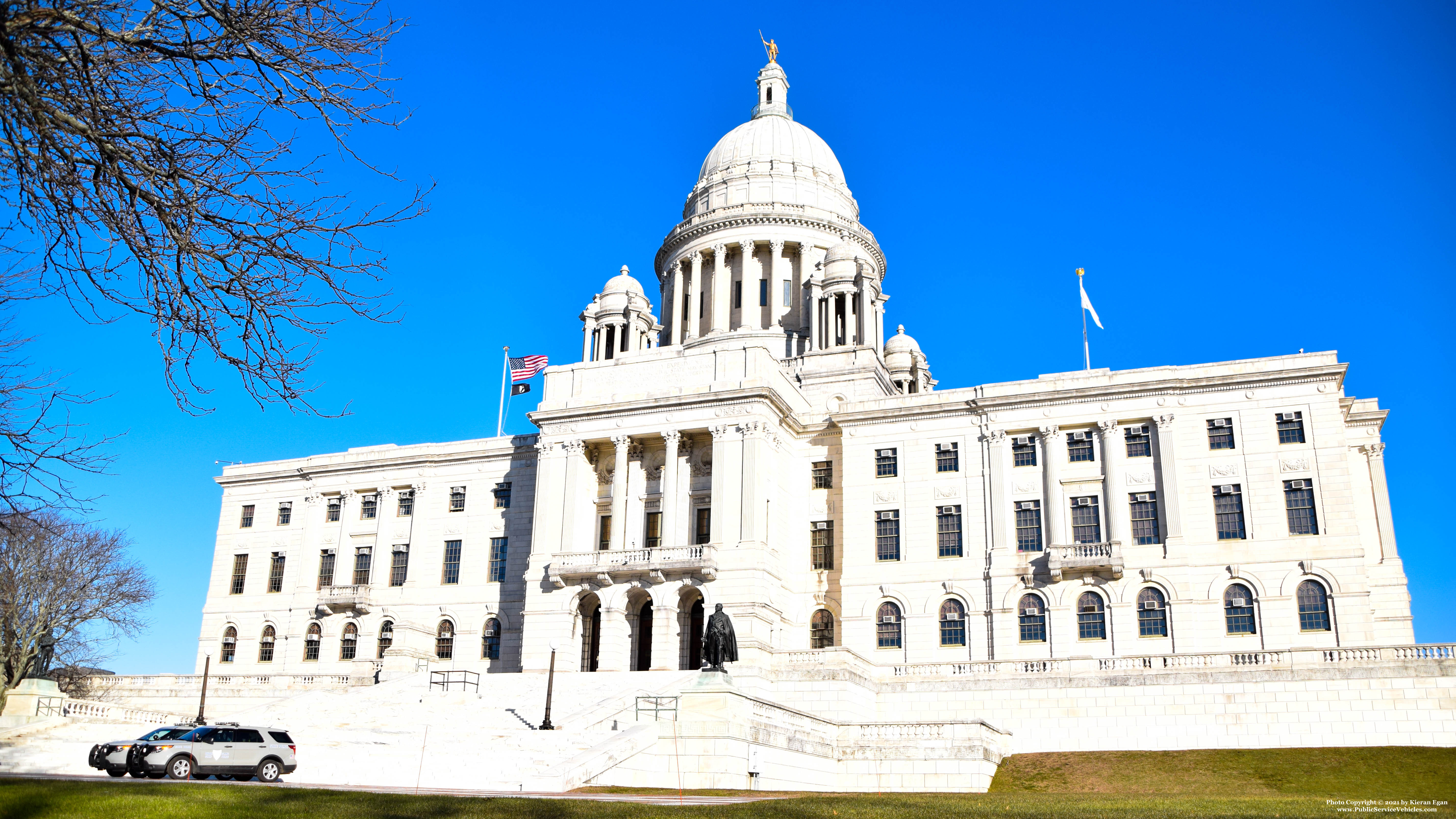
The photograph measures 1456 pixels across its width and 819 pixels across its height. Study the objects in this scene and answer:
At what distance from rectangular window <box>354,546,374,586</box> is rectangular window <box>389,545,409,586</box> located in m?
1.21

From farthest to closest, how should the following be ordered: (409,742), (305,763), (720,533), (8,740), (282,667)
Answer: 1. (282,667)
2. (720,533)
3. (8,740)
4. (409,742)
5. (305,763)

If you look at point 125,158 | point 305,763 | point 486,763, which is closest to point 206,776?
point 305,763

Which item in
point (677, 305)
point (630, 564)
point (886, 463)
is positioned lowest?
point (630, 564)

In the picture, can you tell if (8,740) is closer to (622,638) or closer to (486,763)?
(486,763)

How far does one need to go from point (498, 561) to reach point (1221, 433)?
35329 millimetres

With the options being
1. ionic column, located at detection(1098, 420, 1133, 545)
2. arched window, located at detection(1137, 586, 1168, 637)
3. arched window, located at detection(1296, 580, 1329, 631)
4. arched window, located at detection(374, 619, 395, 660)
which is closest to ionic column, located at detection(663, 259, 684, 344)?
arched window, located at detection(374, 619, 395, 660)

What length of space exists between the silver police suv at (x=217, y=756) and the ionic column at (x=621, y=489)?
1060 inches

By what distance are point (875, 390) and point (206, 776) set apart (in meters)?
44.2

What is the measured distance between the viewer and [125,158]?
38.1 feet

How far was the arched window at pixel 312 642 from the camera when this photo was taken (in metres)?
64.4

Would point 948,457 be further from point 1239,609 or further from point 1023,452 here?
point 1239,609

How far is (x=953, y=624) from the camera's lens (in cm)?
5297

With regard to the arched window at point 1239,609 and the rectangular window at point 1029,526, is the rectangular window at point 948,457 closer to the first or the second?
the rectangular window at point 1029,526

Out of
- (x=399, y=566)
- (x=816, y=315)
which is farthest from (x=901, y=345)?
(x=399, y=566)
